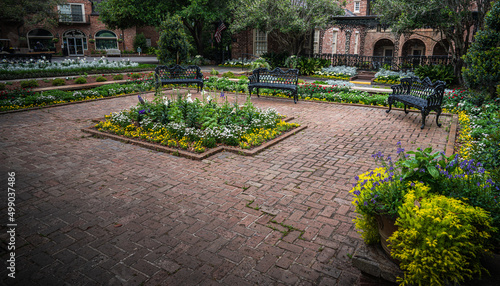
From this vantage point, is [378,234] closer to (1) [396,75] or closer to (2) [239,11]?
(1) [396,75]

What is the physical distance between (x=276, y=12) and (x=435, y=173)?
16641mm

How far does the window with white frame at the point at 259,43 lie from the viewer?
24.9 m

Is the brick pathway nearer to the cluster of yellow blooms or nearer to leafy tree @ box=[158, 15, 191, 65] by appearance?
the cluster of yellow blooms

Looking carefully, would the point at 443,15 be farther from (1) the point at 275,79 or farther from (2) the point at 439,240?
(2) the point at 439,240

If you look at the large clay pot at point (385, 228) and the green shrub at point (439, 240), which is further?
the large clay pot at point (385, 228)

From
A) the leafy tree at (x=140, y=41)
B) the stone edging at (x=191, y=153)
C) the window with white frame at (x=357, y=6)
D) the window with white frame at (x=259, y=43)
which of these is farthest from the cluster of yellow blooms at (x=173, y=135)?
the leafy tree at (x=140, y=41)

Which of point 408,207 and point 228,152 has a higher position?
point 408,207

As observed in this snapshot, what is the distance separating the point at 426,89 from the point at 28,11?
37.7m

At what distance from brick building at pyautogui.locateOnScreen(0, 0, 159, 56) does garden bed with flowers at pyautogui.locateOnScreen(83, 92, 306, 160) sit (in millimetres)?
36621

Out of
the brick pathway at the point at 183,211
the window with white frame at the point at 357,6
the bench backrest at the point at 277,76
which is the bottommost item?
the brick pathway at the point at 183,211

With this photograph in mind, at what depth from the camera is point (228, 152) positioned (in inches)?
227

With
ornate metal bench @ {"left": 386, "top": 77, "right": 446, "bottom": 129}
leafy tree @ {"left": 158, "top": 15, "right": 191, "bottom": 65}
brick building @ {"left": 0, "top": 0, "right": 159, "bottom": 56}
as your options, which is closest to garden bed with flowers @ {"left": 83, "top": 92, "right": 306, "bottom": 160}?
ornate metal bench @ {"left": 386, "top": 77, "right": 446, "bottom": 129}

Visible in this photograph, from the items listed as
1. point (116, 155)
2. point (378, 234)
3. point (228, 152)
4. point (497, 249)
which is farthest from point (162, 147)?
point (497, 249)

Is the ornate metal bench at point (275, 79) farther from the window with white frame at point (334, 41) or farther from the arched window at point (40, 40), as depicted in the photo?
the arched window at point (40, 40)
